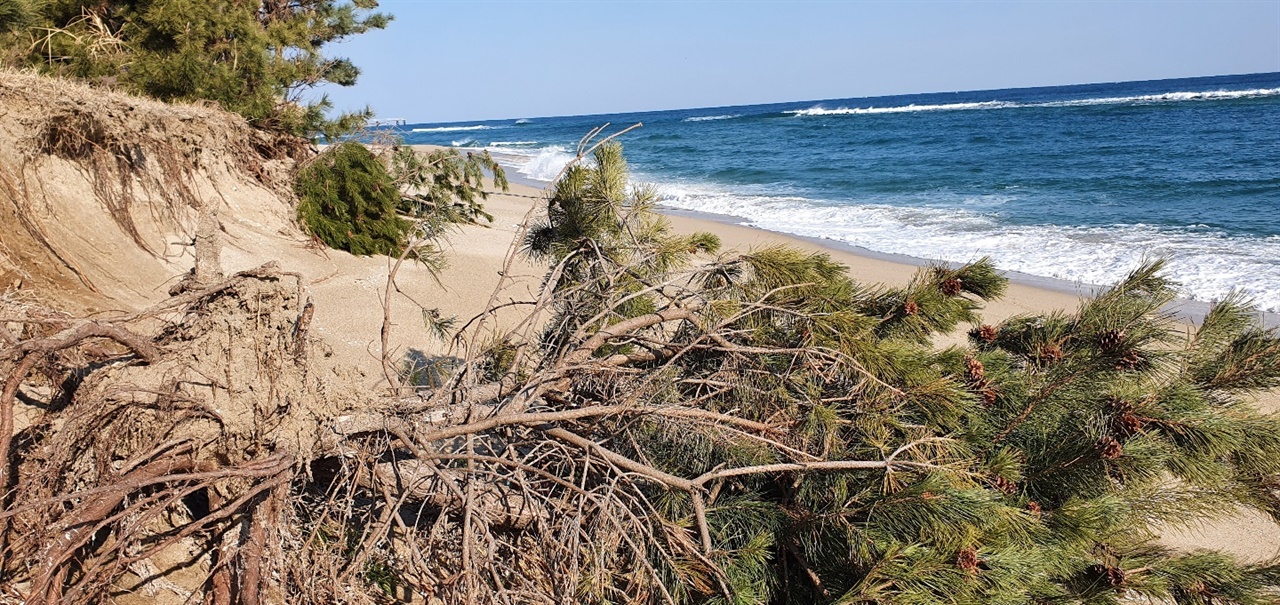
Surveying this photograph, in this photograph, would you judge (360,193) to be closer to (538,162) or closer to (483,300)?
(483,300)

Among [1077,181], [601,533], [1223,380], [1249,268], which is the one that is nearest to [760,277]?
[601,533]

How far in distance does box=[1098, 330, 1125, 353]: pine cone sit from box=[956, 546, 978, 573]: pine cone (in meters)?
1.17

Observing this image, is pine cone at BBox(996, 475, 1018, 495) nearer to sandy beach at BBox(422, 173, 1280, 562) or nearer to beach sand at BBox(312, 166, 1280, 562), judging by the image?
sandy beach at BBox(422, 173, 1280, 562)

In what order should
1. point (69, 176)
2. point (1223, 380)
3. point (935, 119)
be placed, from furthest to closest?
point (935, 119), point (69, 176), point (1223, 380)

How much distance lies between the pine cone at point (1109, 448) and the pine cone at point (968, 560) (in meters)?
0.69

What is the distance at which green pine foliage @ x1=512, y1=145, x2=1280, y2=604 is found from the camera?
251 centimetres

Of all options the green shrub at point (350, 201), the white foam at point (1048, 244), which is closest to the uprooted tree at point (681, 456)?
the white foam at point (1048, 244)

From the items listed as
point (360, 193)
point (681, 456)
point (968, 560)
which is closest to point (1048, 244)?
point (360, 193)

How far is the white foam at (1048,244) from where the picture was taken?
30.0 ft

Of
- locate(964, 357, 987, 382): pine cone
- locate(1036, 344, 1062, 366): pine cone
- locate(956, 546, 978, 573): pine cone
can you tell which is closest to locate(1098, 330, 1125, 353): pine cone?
locate(1036, 344, 1062, 366): pine cone

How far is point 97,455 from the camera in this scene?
2537mm

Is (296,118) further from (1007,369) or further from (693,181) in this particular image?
(693,181)

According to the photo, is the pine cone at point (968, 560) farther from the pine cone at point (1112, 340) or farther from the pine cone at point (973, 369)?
the pine cone at point (1112, 340)

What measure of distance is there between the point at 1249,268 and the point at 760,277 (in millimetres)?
8765
